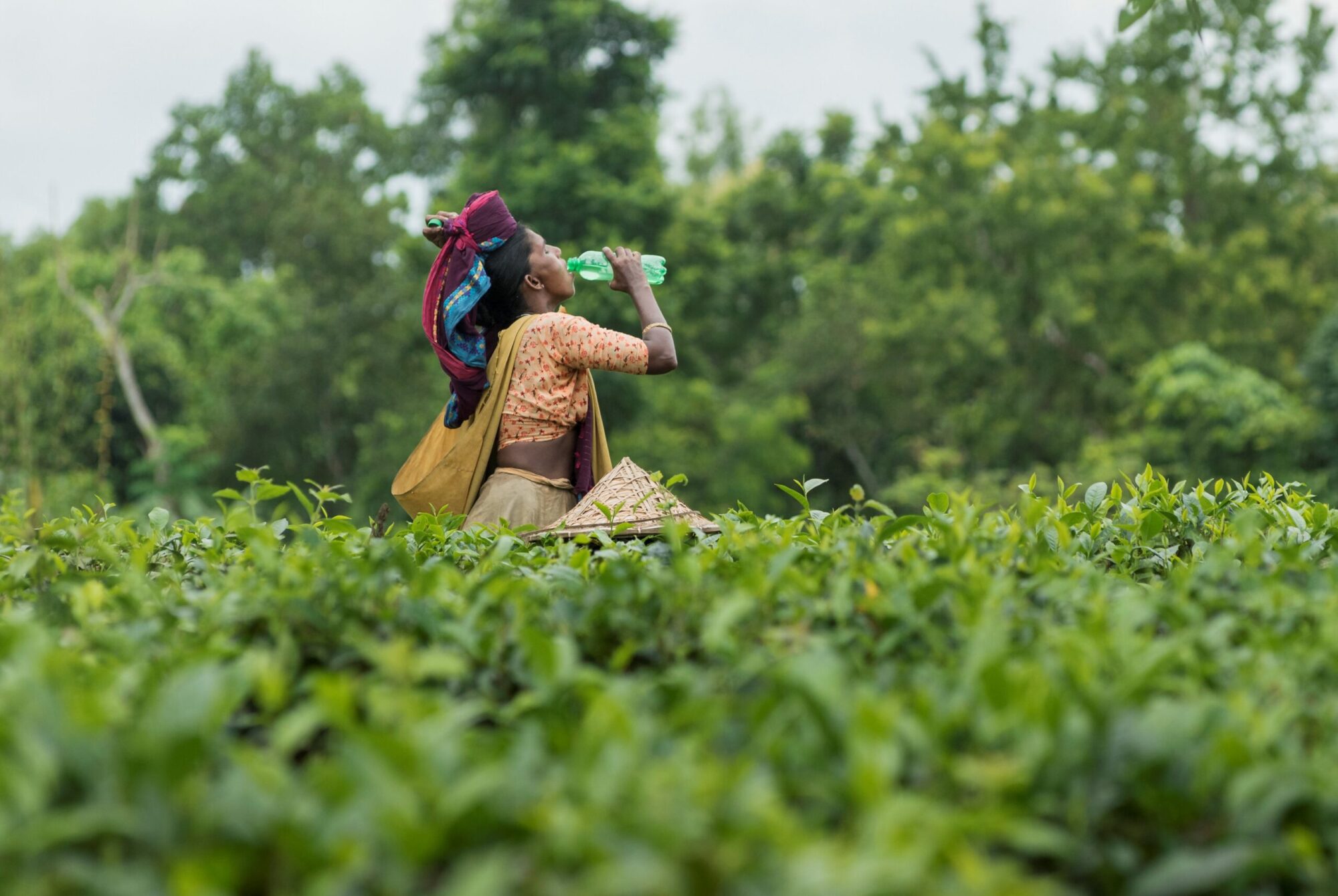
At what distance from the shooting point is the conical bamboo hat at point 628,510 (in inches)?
128

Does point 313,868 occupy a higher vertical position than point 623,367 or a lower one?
lower

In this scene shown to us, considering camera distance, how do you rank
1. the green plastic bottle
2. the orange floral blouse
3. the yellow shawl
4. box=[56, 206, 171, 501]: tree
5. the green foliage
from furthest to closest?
box=[56, 206, 171, 501]: tree < the green foliage < the green plastic bottle < the yellow shawl < the orange floral blouse

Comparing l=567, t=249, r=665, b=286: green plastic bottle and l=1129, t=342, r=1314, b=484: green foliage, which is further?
l=1129, t=342, r=1314, b=484: green foliage

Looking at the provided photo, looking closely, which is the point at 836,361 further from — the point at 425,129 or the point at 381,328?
the point at 425,129

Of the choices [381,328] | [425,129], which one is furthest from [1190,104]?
[425,129]

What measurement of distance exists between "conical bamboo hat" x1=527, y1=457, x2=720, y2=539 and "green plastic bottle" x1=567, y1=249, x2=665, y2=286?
1.28 metres

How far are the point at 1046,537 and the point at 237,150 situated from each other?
141 feet

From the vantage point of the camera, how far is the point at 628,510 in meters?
3.40

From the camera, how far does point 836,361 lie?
95.4 feet

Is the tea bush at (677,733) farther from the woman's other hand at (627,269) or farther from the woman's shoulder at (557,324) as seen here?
the woman's other hand at (627,269)

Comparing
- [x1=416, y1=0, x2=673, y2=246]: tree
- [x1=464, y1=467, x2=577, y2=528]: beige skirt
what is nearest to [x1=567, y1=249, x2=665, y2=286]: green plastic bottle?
[x1=464, y1=467, x2=577, y2=528]: beige skirt

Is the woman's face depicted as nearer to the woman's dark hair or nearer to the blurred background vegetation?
the woman's dark hair

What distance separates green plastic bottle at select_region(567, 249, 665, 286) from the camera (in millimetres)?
4715

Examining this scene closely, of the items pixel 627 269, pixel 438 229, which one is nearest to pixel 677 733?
pixel 627 269
